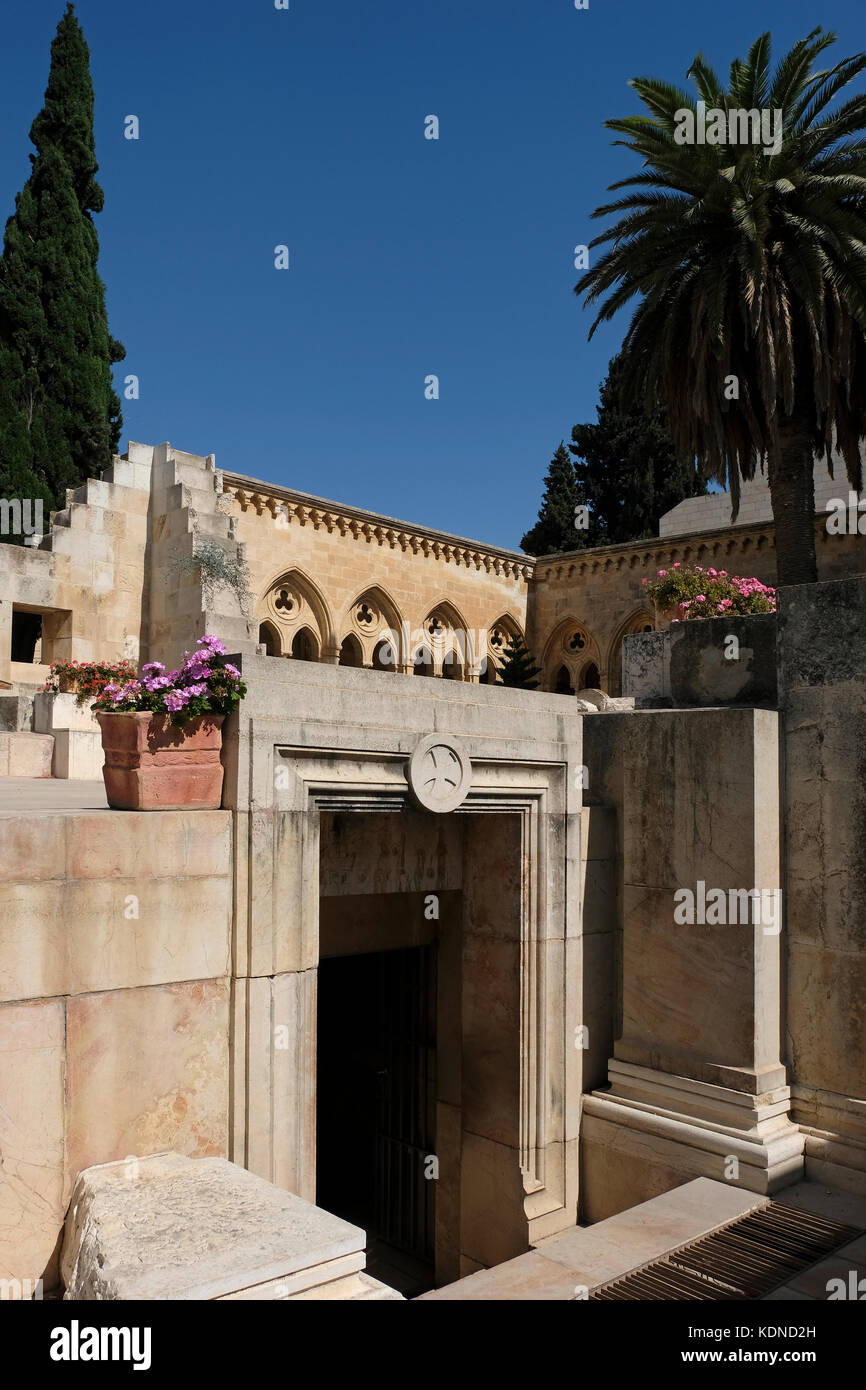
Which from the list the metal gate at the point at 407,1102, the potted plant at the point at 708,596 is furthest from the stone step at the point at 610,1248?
the potted plant at the point at 708,596

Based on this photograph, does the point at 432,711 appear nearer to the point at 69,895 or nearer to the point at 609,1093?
the point at 69,895

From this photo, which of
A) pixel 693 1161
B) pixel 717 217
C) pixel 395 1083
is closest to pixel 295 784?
pixel 693 1161

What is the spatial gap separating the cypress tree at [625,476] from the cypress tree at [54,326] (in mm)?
19167

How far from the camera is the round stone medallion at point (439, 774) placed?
5.51 metres

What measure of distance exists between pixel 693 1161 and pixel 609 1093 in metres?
0.75

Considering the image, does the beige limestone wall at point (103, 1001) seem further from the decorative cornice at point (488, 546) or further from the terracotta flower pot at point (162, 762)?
the decorative cornice at point (488, 546)

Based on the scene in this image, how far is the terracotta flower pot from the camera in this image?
4.39 m

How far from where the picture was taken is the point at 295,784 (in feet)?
16.1

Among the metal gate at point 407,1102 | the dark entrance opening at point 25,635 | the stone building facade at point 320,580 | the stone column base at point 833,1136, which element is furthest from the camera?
the dark entrance opening at point 25,635

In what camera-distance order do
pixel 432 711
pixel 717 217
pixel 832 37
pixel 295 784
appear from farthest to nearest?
pixel 717 217, pixel 832 37, pixel 432 711, pixel 295 784

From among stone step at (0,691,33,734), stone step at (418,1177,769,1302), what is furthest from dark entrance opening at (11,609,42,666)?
stone step at (418,1177,769,1302)

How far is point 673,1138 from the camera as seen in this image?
6121 mm

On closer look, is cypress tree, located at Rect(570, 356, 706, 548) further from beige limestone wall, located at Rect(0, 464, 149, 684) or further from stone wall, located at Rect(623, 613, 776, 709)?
stone wall, located at Rect(623, 613, 776, 709)

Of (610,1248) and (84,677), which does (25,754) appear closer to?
(84,677)
